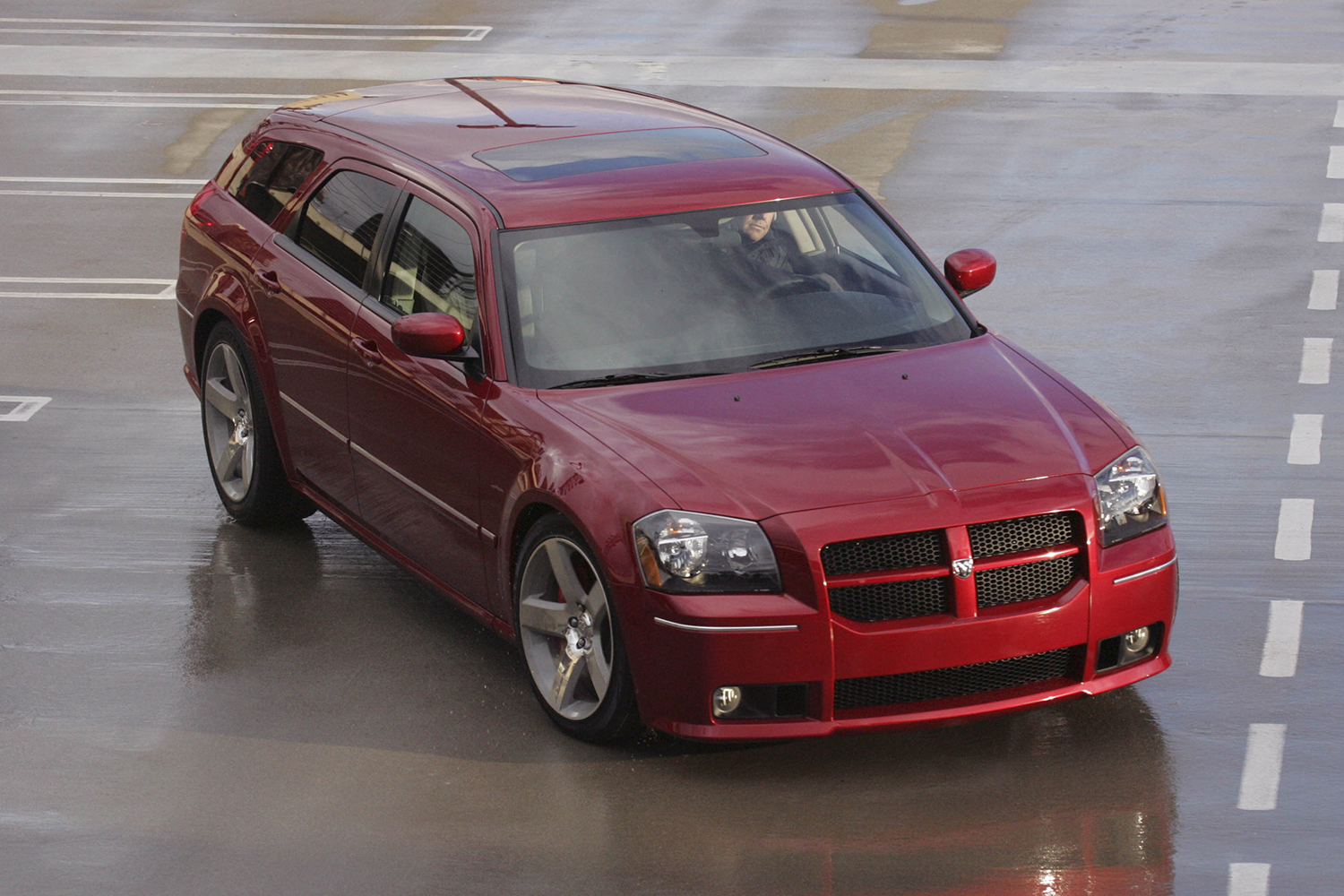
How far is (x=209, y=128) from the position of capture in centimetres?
1828

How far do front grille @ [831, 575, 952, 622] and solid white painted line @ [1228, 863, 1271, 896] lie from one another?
1.04 metres

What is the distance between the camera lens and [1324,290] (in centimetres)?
1188

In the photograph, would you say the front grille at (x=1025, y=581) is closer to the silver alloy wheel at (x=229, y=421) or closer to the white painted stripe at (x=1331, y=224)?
the silver alloy wheel at (x=229, y=421)

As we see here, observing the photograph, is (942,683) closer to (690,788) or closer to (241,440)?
(690,788)

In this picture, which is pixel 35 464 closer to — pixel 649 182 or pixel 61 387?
pixel 61 387

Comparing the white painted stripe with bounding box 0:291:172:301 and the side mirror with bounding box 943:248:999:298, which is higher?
the side mirror with bounding box 943:248:999:298

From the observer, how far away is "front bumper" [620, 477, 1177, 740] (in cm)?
534

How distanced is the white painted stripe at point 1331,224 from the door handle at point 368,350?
855cm

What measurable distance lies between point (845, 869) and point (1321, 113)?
48.5 ft

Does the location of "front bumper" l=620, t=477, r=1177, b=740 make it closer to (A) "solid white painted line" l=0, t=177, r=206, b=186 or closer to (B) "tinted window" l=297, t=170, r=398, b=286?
(B) "tinted window" l=297, t=170, r=398, b=286

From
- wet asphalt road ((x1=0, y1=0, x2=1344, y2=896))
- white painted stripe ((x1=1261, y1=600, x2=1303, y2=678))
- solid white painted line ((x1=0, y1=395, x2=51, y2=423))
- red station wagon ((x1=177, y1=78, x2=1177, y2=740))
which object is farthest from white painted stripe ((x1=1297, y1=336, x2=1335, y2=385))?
solid white painted line ((x1=0, y1=395, x2=51, y2=423))

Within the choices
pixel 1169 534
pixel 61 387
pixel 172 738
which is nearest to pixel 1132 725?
pixel 1169 534

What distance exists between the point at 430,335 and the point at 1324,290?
7.55 m

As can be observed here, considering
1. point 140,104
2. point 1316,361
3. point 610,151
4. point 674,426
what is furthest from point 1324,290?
point 140,104
